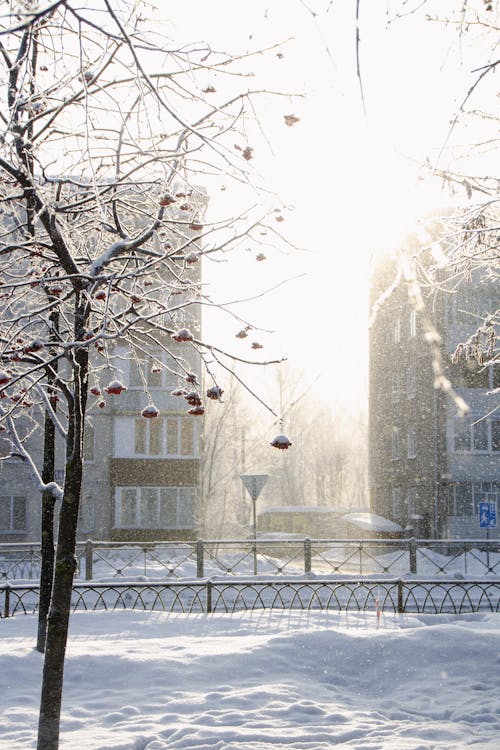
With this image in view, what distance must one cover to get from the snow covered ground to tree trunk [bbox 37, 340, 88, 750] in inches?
23.2

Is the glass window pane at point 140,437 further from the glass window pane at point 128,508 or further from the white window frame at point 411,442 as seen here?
the white window frame at point 411,442

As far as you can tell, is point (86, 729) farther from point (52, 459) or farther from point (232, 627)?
point (232, 627)

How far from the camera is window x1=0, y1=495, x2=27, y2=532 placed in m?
31.4

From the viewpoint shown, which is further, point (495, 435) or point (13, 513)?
point (495, 435)

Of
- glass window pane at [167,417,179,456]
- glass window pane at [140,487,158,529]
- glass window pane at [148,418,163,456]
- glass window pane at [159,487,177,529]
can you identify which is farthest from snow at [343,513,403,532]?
glass window pane at [148,418,163,456]

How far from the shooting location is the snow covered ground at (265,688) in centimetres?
630

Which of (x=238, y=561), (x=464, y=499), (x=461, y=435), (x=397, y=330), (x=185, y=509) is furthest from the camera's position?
(x=397, y=330)

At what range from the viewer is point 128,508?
105 feet

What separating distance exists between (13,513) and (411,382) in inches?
703

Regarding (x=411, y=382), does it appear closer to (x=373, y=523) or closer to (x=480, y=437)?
(x=480, y=437)

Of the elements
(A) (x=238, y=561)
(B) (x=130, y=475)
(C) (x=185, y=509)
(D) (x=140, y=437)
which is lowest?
(A) (x=238, y=561)

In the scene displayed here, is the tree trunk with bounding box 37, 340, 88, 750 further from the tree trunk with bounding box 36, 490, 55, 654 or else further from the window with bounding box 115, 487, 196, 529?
the window with bounding box 115, 487, 196, 529

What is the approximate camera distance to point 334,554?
3566cm

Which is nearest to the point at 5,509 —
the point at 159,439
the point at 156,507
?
the point at 156,507
